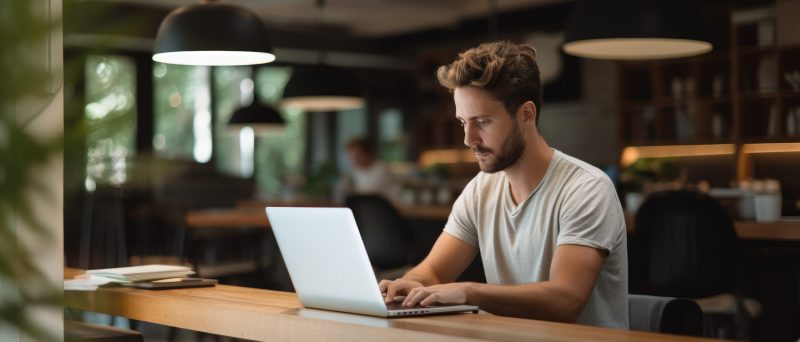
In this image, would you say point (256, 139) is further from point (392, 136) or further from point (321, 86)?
point (321, 86)

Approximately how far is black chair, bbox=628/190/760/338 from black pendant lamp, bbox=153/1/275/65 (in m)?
1.86

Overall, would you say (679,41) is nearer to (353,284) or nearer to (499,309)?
(499,309)

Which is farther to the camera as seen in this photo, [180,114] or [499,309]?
[180,114]

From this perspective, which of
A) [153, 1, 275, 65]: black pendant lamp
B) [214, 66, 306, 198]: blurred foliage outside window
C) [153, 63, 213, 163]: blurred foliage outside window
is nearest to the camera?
[153, 1, 275, 65]: black pendant lamp

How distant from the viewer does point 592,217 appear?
234cm

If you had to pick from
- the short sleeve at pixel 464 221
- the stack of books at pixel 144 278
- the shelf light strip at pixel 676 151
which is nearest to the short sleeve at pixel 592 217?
the short sleeve at pixel 464 221

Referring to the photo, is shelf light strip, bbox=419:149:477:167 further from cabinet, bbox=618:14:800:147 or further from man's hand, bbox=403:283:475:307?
man's hand, bbox=403:283:475:307

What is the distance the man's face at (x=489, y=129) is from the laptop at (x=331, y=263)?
0.53 metres

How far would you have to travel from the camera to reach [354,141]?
9.40m

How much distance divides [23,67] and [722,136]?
8.66m

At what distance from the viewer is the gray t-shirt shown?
2352 mm

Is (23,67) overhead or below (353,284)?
overhead

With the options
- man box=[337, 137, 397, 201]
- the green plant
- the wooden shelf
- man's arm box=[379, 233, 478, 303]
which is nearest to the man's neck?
man's arm box=[379, 233, 478, 303]

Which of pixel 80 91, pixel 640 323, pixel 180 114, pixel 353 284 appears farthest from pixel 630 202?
pixel 180 114
